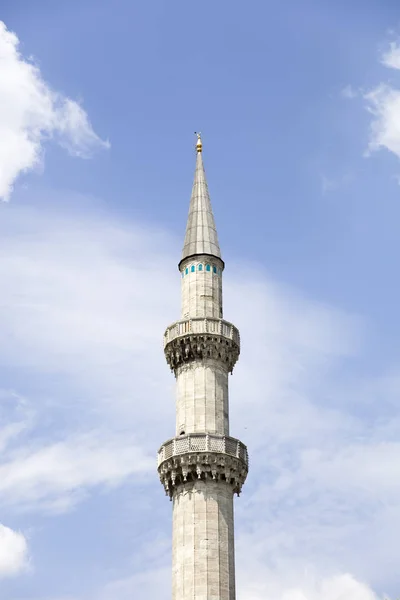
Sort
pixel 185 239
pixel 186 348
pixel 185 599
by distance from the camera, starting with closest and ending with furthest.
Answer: pixel 185 599 < pixel 186 348 < pixel 185 239

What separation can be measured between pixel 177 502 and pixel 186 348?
11.2 metres

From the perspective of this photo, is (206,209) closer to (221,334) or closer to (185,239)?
(185,239)

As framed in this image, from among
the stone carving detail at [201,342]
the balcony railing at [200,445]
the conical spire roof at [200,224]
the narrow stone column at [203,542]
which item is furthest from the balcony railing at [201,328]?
the narrow stone column at [203,542]

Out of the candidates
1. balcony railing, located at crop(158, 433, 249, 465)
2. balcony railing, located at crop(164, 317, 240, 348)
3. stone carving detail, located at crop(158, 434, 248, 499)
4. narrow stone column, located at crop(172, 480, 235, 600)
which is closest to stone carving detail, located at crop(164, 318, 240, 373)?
balcony railing, located at crop(164, 317, 240, 348)

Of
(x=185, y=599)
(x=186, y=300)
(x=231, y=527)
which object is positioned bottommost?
(x=185, y=599)

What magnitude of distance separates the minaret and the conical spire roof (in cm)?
10

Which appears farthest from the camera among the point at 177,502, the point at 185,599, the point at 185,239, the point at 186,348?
the point at 185,239

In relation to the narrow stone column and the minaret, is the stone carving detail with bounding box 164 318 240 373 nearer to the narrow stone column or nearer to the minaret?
the minaret

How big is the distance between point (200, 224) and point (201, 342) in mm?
11167

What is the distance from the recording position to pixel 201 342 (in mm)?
68938

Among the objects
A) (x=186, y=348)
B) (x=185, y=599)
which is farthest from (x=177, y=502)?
(x=186, y=348)

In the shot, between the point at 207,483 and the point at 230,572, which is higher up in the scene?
the point at 207,483

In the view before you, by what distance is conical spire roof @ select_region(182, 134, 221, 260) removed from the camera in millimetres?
73938

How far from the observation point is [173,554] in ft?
207
